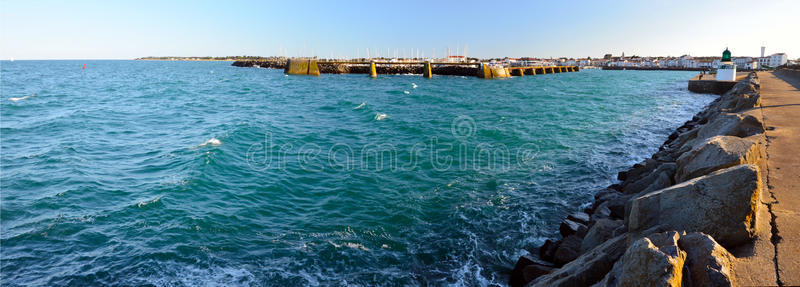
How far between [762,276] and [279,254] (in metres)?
6.81

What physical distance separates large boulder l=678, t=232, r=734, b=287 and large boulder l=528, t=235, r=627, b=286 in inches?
35.7

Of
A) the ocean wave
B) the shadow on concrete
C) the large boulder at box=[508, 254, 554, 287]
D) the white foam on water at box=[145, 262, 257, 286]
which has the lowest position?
the white foam on water at box=[145, 262, 257, 286]

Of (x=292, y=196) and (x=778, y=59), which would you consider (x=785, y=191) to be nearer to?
(x=292, y=196)

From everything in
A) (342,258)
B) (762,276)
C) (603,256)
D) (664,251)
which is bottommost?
(342,258)

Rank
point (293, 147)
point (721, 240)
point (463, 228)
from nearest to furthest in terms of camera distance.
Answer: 1. point (721, 240)
2. point (463, 228)
3. point (293, 147)

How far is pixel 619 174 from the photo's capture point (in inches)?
443

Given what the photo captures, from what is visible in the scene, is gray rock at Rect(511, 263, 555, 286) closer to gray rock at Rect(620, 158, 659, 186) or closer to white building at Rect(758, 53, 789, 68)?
gray rock at Rect(620, 158, 659, 186)

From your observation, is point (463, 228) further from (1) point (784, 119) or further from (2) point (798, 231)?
(1) point (784, 119)

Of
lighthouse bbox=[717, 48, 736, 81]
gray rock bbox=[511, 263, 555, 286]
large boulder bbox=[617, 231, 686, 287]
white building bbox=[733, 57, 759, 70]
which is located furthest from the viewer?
white building bbox=[733, 57, 759, 70]

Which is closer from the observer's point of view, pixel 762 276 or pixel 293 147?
pixel 762 276

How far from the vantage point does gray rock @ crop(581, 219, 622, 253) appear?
6015mm

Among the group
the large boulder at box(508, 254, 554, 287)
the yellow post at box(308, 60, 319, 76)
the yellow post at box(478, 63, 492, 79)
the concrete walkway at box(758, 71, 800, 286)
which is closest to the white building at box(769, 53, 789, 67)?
the yellow post at box(478, 63, 492, 79)

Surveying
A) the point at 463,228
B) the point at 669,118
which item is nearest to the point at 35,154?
the point at 463,228

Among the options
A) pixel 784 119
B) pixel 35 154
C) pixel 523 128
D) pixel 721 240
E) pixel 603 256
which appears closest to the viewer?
pixel 721 240
